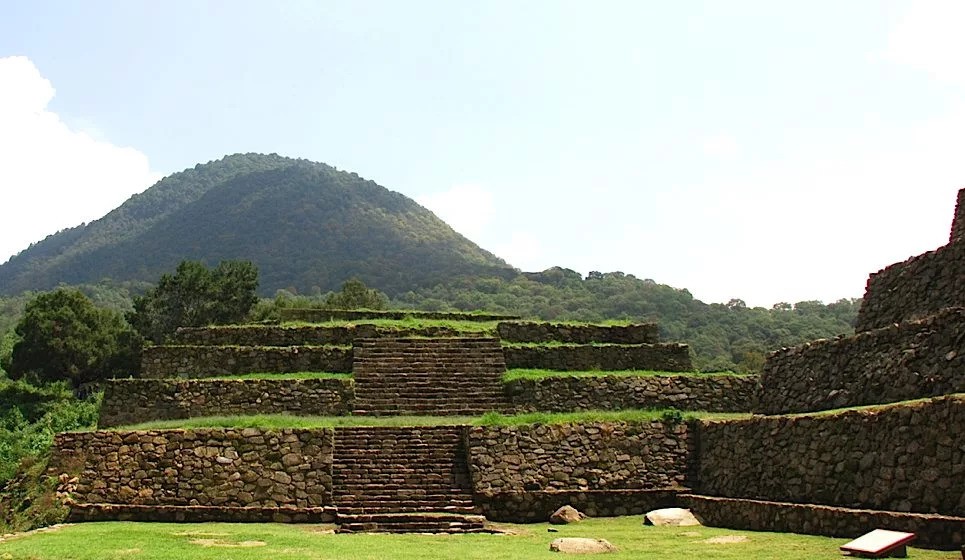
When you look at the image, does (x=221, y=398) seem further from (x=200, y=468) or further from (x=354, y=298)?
(x=354, y=298)

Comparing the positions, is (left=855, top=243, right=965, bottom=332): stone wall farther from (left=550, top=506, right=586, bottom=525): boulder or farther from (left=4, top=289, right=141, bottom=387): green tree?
(left=4, top=289, right=141, bottom=387): green tree

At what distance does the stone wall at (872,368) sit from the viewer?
14.3m

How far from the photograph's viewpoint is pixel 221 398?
23.6m

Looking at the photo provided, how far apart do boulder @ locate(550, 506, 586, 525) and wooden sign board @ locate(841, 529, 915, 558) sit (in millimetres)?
7310

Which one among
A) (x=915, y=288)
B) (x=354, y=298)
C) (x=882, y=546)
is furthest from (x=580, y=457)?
(x=354, y=298)

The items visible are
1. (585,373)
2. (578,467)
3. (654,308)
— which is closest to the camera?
(578,467)

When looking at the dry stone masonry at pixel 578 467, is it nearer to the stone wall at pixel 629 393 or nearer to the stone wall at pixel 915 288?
the stone wall at pixel 629 393

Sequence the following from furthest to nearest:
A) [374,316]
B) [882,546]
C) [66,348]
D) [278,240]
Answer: [278,240], [66,348], [374,316], [882,546]

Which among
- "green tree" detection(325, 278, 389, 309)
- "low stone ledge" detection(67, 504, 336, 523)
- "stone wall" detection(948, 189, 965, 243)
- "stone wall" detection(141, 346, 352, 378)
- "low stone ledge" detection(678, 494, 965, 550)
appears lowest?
"low stone ledge" detection(67, 504, 336, 523)

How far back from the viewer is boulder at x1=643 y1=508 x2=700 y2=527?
16188mm

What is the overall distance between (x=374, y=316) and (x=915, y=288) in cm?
1960

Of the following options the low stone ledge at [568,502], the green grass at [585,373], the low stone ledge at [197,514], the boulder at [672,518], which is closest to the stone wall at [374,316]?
the green grass at [585,373]

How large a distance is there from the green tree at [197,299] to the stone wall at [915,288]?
1463 inches

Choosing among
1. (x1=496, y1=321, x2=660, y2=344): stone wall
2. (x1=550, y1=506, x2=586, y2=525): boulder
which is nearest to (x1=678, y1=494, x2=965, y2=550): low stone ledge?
(x1=550, y1=506, x2=586, y2=525): boulder
